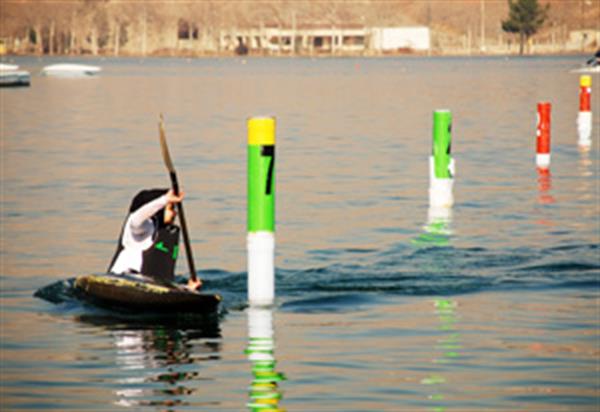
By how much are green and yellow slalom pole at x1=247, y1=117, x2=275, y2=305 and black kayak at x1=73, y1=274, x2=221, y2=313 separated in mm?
695

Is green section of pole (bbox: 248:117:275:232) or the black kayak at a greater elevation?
green section of pole (bbox: 248:117:275:232)

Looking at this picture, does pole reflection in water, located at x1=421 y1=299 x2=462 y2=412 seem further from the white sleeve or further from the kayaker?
the white sleeve

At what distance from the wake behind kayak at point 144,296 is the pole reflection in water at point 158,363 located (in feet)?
1.52

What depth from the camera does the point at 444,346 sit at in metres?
18.0

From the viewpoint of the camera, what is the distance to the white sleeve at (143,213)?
19641 millimetres

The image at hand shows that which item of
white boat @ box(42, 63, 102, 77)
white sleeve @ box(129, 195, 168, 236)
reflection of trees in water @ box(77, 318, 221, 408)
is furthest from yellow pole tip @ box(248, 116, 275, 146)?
white boat @ box(42, 63, 102, 77)

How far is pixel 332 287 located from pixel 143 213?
11.5 feet

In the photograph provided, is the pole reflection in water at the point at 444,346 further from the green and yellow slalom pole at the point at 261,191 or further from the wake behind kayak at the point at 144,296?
the wake behind kayak at the point at 144,296

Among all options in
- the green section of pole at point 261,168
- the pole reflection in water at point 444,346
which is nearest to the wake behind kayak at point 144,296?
the green section of pole at point 261,168

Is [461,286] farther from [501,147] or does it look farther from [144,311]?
[501,147]

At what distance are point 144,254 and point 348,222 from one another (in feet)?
34.3

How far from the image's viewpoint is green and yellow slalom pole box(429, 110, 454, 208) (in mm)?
29328

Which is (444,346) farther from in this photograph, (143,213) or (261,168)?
(143,213)

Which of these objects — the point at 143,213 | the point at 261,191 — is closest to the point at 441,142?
the point at 143,213
